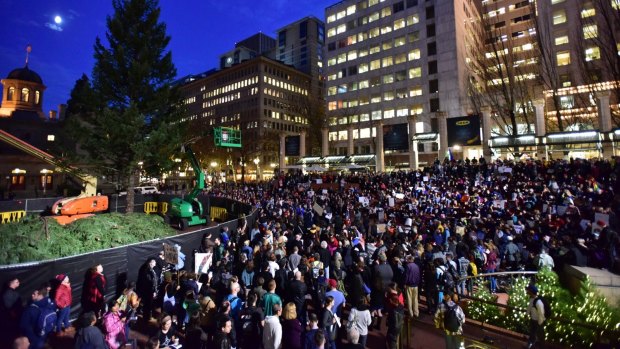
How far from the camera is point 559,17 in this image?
155 ft

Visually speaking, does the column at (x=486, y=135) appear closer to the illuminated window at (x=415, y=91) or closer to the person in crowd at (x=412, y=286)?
the person in crowd at (x=412, y=286)

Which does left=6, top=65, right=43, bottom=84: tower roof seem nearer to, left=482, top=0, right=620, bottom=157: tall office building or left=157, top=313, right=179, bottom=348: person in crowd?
left=157, top=313, right=179, bottom=348: person in crowd

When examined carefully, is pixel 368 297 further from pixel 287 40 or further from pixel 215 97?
pixel 287 40

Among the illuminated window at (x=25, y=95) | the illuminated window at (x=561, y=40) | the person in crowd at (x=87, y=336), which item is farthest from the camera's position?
the illuminated window at (x=25, y=95)

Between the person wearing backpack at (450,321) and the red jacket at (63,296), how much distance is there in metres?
9.11

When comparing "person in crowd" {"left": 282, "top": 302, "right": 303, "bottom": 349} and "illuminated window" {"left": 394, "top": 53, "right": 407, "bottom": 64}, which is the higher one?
"illuminated window" {"left": 394, "top": 53, "right": 407, "bottom": 64}

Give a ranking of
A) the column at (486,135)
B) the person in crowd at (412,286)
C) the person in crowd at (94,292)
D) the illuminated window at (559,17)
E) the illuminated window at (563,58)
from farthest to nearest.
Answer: the illuminated window at (559,17)
the illuminated window at (563,58)
the column at (486,135)
the person in crowd at (412,286)
the person in crowd at (94,292)

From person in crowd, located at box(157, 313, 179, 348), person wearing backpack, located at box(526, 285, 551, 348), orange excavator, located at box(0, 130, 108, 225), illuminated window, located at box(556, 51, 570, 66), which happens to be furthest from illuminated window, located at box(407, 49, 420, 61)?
person in crowd, located at box(157, 313, 179, 348)

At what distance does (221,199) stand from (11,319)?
64.9 feet

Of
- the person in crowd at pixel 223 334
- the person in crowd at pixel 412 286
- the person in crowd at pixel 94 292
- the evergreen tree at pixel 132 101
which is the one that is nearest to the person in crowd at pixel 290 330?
the person in crowd at pixel 223 334

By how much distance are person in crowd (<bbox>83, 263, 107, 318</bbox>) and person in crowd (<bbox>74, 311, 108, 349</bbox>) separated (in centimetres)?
333

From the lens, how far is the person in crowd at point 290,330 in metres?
6.18

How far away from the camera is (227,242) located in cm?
1321

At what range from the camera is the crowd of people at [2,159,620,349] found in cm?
638
